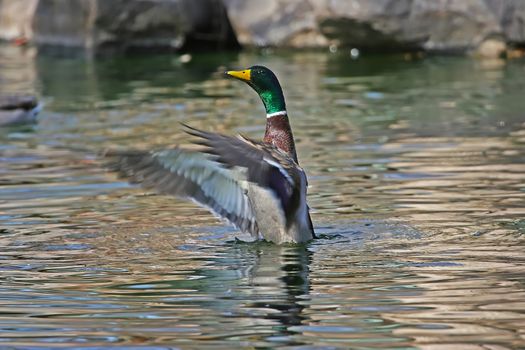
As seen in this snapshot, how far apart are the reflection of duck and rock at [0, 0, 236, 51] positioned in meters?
6.15

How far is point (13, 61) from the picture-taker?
67.3 ft

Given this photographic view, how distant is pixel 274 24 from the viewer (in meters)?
20.2

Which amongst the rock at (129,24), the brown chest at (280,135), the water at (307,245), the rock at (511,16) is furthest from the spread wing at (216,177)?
the rock at (129,24)

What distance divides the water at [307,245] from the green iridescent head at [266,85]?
34.4 inches

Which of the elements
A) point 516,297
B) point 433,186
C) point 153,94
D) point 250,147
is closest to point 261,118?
point 153,94

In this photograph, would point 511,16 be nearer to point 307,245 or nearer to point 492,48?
point 492,48

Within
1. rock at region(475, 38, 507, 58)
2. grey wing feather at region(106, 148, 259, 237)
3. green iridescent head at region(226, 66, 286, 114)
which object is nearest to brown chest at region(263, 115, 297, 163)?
green iridescent head at region(226, 66, 286, 114)

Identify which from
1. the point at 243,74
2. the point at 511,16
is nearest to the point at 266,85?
the point at 243,74

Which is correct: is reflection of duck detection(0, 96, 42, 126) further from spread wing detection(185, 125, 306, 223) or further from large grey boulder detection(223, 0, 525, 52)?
spread wing detection(185, 125, 306, 223)

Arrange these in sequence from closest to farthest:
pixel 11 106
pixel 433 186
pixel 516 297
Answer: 1. pixel 516 297
2. pixel 433 186
3. pixel 11 106

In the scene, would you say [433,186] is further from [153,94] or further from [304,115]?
[153,94]

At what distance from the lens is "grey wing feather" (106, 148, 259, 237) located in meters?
7.96

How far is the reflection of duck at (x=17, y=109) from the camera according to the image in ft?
45.3

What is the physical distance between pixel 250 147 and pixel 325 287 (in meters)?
0.89
